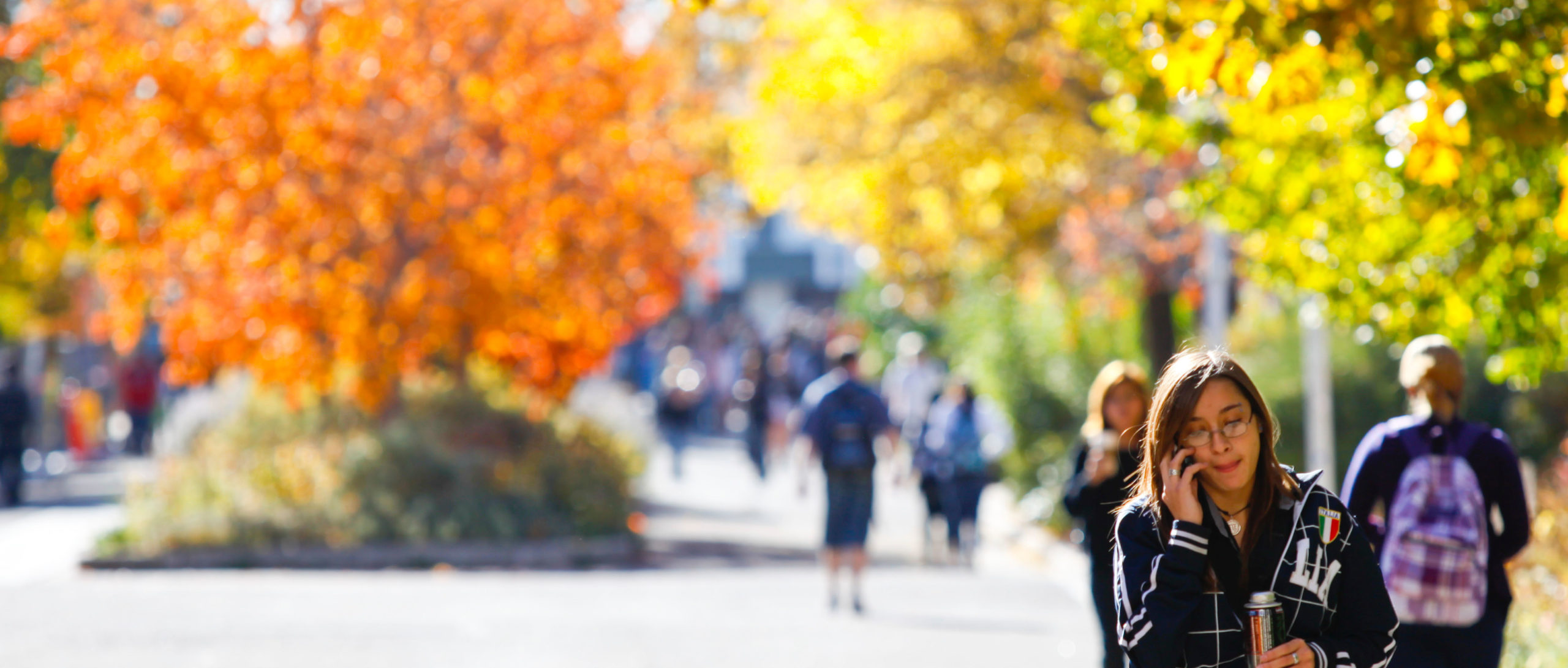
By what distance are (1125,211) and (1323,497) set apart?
14.2 m

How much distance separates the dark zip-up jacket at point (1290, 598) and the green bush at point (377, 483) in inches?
465

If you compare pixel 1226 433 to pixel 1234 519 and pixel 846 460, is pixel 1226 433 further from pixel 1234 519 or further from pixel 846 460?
pixel 846 460

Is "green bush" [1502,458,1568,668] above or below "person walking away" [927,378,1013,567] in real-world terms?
below

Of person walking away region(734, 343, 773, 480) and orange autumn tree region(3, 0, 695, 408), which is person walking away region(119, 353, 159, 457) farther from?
orange autumn tree region(3, 0, 695, 408)

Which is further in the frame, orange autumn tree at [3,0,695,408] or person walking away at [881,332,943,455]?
person walking away at [881,332,943,455]

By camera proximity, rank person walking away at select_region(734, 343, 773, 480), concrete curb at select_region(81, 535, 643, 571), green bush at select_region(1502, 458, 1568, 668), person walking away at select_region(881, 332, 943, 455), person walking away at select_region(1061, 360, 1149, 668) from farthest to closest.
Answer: person walking away at select_region(734, 343, 773, 480) < person walking away at select_region(881, 332, 943, 455) < concrete curb at select_region(81, 535, 643, 571) < green bush at select_region(1502, 458, 1568, 668) < person walking away at select_region(1061, 360, 1149, 668)

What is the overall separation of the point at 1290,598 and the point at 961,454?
397 inches

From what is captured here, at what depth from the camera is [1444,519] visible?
5.64 metres

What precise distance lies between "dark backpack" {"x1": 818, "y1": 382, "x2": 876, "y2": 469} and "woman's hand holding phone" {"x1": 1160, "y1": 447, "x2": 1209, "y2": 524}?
304 inches

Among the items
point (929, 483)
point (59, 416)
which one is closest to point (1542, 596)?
point (929, 483)

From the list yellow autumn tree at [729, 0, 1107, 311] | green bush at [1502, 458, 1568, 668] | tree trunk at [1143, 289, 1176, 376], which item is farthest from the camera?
tree trunk at [1143, 289, 1176, 376]

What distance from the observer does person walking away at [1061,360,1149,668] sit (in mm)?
6805

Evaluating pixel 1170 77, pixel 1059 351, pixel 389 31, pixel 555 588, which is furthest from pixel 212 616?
pixel 1059 351

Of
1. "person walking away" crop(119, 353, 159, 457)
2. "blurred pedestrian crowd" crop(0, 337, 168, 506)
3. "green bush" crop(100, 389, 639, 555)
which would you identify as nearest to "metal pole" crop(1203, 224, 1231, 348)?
"green bush" crop(100, 389, 639, 555)
